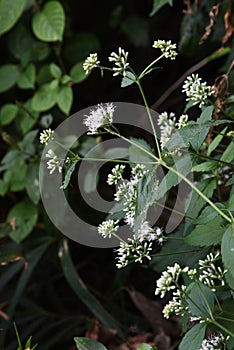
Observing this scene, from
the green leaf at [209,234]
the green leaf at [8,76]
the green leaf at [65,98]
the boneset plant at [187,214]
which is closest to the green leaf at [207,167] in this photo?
the boneset plant at [187,214]

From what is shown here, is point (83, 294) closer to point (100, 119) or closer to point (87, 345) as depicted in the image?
point (87, 345)

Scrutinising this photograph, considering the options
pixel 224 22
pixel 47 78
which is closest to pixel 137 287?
pixel 47 78

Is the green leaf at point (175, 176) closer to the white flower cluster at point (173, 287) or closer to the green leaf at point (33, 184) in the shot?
the white flower cluster at point (173, 287)

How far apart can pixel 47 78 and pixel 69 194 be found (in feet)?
1.17

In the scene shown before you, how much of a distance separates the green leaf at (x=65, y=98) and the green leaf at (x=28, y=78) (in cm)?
11

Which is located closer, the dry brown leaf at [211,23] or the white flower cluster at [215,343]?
the white flower cluster at [215,343]

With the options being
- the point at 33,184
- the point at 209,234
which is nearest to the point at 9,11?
the point at 33,184

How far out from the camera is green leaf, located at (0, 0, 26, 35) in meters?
1.58

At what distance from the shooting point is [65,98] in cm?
166

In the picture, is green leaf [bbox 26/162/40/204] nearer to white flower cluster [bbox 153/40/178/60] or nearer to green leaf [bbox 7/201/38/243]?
green leaf [bbox 7/201/38/243]

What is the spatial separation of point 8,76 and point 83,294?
2.29 feet

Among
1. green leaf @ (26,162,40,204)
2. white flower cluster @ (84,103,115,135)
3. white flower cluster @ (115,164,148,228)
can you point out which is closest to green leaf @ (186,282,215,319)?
white flower cluster @ (115,164,148,228)

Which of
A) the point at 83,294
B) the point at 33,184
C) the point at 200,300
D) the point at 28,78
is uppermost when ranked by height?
the point at 28,78

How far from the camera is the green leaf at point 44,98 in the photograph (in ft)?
5.59
